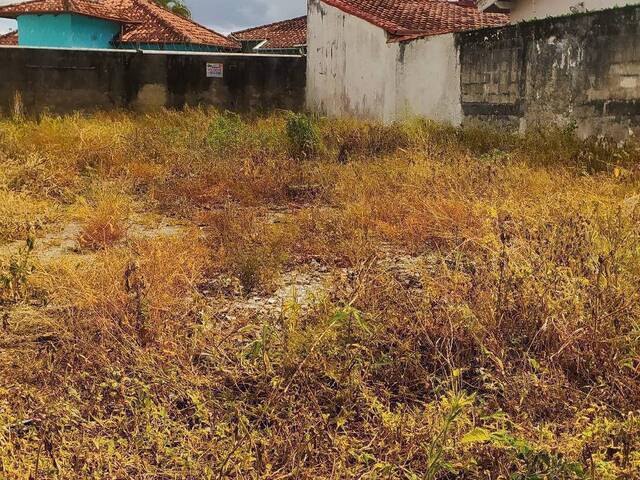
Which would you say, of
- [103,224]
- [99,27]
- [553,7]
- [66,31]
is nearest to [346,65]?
[553,7]

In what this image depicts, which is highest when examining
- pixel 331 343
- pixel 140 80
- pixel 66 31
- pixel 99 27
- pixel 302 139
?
pixel 99 27

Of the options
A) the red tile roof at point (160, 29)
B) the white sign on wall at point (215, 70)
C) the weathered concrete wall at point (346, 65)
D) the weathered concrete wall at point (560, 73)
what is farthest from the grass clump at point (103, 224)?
the red tile roof at point (160, 29)

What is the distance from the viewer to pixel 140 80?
13250 millimetres

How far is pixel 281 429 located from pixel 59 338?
1357 millimetres

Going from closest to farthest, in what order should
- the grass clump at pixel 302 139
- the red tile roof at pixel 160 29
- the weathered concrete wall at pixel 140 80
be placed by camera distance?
1. the grass clump at pixel 302 139
2. the weathered concrete wall at pixel 140 80
3. the red tile roof at pixel 160 29

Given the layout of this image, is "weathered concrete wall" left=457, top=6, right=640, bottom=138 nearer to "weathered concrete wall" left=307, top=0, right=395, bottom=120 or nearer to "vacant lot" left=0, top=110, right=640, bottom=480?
"vacant lot" left=0, top=110, right=640, bottom=480

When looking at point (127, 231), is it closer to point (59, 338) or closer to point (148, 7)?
point (59, 338)

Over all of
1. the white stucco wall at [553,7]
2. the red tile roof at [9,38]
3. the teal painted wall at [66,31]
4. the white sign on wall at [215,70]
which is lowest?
the white sign on wall at [215,70]

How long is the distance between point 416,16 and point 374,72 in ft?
11.0

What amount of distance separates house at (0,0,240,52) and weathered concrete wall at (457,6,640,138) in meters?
12.9

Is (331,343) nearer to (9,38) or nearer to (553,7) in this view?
(553,7)

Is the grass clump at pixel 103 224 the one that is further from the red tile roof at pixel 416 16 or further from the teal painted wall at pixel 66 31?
the teal painted wall at pixel 66 31

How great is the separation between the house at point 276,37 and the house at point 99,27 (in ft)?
6.89

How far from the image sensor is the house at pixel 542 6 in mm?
11992
